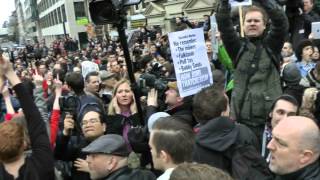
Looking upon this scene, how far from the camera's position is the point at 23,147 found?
10.0ft

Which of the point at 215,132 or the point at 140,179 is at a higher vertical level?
the point at 215,132

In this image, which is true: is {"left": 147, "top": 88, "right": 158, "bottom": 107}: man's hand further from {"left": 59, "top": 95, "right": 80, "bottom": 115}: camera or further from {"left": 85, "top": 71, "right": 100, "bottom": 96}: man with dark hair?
{"left": 85, "top": 71, "right": 100, "bottom": 96}: man with dark hair

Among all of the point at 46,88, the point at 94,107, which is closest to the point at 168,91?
the point at 94,107

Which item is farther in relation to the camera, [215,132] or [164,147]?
[215,132]

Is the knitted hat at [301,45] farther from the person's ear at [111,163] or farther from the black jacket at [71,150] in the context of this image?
the person's ear at [111,163]

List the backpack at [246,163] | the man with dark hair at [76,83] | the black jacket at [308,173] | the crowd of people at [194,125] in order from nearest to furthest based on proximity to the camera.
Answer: the black jacket at [308,173] → the crowd of people at [194,125] → the backpack at [246,163] → the man with dark hair at [76,83]

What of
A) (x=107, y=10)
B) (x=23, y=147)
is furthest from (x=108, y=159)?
(x=107, y=10)

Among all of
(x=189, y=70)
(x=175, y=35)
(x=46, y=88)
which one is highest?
(x=175, y=35)

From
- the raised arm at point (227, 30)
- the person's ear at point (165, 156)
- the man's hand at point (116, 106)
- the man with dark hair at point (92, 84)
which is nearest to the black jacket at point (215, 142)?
the person's ear at point (165, 156)

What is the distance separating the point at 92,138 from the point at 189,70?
4.53ft

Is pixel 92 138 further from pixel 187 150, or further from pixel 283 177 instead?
pixel 283 177

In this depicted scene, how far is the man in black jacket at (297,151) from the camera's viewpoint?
2607 millimetres


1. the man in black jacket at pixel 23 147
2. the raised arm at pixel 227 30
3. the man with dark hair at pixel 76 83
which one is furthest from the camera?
the man with dark hair at pixel 76 83

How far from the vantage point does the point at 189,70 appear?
4.95 metres
